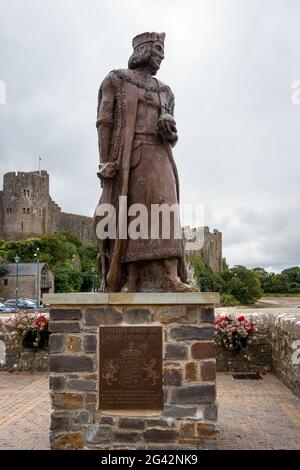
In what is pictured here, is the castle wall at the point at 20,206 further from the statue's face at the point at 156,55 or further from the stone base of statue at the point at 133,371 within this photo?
the stone base of statue at the point at 133,371

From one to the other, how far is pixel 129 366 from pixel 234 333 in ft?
18.0

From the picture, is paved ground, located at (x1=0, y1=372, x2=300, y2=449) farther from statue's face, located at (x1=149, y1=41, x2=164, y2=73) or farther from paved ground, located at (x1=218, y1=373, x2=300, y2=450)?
statue's face, located at (x1=149, y1=41, x2=164, y2=73)

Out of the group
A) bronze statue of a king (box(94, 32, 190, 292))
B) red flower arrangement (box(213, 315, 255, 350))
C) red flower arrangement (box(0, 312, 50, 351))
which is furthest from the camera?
red flower arrangement (box(0, 312, 50, 351))

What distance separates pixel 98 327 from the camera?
4664mm

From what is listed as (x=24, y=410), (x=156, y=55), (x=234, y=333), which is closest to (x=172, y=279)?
(x=156, y=55)

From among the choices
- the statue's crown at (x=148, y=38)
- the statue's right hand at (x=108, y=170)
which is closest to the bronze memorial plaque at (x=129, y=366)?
the statue's right hand at (x=108, y=170)

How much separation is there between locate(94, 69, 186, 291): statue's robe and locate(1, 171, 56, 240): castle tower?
6229 centimetres

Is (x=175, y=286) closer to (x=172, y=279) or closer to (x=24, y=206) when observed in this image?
(x=172, y=279)

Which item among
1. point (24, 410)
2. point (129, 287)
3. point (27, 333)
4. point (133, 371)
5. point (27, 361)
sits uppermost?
point (129, 287)

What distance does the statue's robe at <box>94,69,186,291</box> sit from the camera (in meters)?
4.95

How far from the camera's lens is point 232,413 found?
6.53 m

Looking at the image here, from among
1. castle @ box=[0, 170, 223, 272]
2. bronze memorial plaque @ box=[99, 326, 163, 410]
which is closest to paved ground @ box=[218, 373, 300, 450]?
bronze memorial plaque @ box=[99, 326, 163, 410]

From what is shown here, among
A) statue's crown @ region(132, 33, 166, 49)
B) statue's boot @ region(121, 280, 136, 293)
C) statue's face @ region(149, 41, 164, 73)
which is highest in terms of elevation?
statue's crown @ region(132, 33, 166, 49)

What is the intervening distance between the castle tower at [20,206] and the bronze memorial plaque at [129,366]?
206ft
